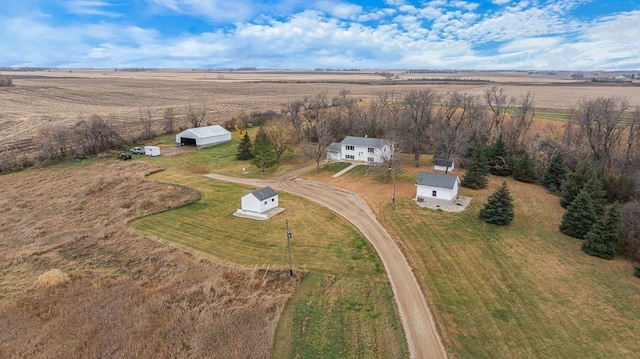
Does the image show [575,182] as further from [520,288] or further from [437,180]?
[520,288]

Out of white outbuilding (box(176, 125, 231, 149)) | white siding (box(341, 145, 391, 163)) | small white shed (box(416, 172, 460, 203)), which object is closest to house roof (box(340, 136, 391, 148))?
white siding (box(341, 145, 391, 163))

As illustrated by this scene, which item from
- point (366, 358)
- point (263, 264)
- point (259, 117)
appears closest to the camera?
point (366, 358)

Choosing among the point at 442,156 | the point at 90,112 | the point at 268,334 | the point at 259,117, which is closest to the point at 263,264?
the point at 268,334

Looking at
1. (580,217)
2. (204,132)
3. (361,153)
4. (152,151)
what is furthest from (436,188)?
(204,132)

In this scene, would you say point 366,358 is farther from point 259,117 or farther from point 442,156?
point 259,117

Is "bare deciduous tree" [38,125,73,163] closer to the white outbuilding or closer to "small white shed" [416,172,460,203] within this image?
the white outbuilding
